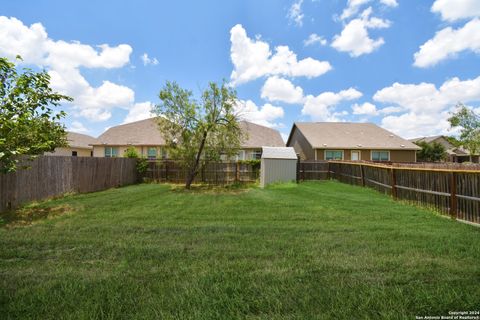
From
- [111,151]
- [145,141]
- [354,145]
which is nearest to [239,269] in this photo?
[354,145]

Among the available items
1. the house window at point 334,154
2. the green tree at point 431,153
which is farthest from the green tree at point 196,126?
the green tree at point 431,153

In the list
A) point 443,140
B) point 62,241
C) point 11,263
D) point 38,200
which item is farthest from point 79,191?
point 443,140

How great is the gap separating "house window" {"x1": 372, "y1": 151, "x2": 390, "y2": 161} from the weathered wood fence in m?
13.9

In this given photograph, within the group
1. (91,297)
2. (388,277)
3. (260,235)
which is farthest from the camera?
(260,235)

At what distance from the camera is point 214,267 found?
12.1ft

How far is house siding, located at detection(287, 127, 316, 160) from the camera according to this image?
27903 mm

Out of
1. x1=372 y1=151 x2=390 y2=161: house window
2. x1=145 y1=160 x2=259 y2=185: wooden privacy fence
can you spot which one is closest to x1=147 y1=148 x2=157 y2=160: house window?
x1=145 y1=160 x2=259 y2=185: wooden privacy fence

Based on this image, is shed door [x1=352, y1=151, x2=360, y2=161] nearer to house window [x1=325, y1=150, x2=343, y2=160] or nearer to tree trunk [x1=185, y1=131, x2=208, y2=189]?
house window [x1=325, y1=150, x2=343, y2=160]

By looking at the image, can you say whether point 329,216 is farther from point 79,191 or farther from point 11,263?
point 79,191

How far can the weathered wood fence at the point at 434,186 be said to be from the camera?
7015mm

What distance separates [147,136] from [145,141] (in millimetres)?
1022

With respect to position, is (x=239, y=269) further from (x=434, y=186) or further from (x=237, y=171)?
(x=237, y=171)

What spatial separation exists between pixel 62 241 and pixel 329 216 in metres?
6.17

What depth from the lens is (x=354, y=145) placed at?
26.8m
